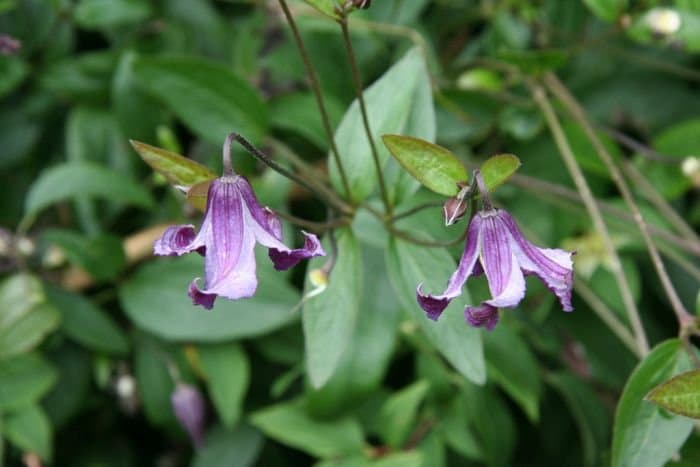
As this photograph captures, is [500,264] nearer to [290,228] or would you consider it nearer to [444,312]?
[444,312]

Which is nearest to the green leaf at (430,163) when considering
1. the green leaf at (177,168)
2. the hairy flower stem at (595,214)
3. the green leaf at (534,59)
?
the green leaf at (177,168)

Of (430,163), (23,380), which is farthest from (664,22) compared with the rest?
(23,380)

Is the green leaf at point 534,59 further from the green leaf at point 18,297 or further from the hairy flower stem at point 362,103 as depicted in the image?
the green leaf at point 18,297

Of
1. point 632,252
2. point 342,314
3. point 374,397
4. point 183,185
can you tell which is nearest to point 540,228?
point 632,252

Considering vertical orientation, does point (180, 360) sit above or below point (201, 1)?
below

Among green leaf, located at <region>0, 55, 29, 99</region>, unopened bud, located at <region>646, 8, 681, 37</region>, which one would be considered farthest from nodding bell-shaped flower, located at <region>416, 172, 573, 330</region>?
green leaf, located at <region>0, 55, 29, 99</region>

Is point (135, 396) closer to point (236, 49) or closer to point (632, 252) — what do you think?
point (236, 49)
